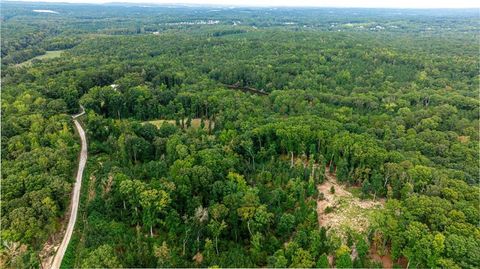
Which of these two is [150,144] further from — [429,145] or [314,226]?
[429,145]

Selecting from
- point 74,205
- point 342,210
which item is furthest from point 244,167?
point 74,205

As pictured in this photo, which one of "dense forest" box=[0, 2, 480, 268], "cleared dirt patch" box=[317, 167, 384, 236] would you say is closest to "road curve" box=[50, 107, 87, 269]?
"dense forest" box=[0, 2, 480, 268]

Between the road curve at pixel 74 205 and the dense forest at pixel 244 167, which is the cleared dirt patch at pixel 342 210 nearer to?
the dense forest at pixel 244 167

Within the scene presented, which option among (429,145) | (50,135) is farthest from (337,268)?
(50,135)

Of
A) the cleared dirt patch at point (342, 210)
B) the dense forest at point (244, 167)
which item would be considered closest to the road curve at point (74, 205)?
the dense forest at point (244, 167)

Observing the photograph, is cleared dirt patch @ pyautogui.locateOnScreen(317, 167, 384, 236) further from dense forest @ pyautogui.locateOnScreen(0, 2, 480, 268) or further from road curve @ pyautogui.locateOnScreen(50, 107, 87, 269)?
road curve @ pyautogui.locateOnScreen(50, 107, 87, 269)

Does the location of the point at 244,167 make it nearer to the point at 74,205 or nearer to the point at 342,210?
the point at 342,210
